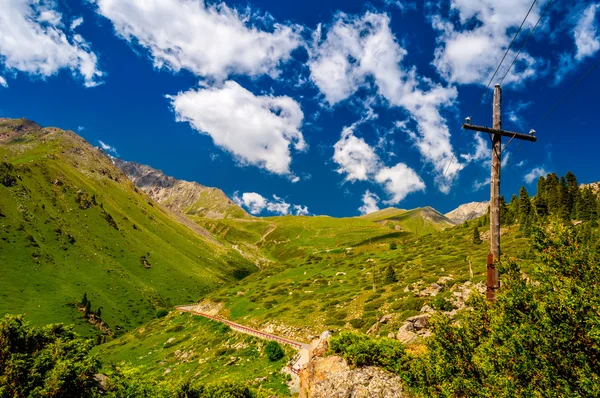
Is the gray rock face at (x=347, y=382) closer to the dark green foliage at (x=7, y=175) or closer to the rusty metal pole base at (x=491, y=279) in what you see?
the rusty metal pole base at (x=491, y=279)

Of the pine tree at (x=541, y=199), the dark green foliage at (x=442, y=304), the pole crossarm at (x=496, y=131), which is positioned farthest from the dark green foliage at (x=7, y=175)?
the pine tree at (x=541, y=199)

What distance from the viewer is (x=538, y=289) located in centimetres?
1140

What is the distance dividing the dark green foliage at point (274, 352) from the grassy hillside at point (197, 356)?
2.53ft

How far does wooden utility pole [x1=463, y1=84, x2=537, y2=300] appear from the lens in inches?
526

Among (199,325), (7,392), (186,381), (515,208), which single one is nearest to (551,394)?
(186,381)

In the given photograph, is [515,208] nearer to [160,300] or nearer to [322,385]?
[322,385]

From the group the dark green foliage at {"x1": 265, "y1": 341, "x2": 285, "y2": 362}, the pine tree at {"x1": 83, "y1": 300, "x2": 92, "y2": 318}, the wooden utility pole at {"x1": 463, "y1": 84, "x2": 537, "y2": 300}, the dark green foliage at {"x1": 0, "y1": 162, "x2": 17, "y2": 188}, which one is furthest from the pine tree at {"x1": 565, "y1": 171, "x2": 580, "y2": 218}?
the dark green foliage at {"x1": 0, "y1": 162, "x2": 17, "y2": 188}

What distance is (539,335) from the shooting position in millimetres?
10438

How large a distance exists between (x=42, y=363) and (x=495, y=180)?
2737 cm

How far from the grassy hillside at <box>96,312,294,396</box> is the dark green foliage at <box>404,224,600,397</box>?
20.6 m

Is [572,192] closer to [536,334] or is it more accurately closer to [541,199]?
[541,199]

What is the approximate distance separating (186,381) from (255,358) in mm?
24260

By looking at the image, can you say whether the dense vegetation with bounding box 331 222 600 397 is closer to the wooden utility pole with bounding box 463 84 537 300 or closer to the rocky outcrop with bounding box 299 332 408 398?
the wooden utility pole with bounding box 463 84 537 300

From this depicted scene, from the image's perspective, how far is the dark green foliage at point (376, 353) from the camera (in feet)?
59.9
